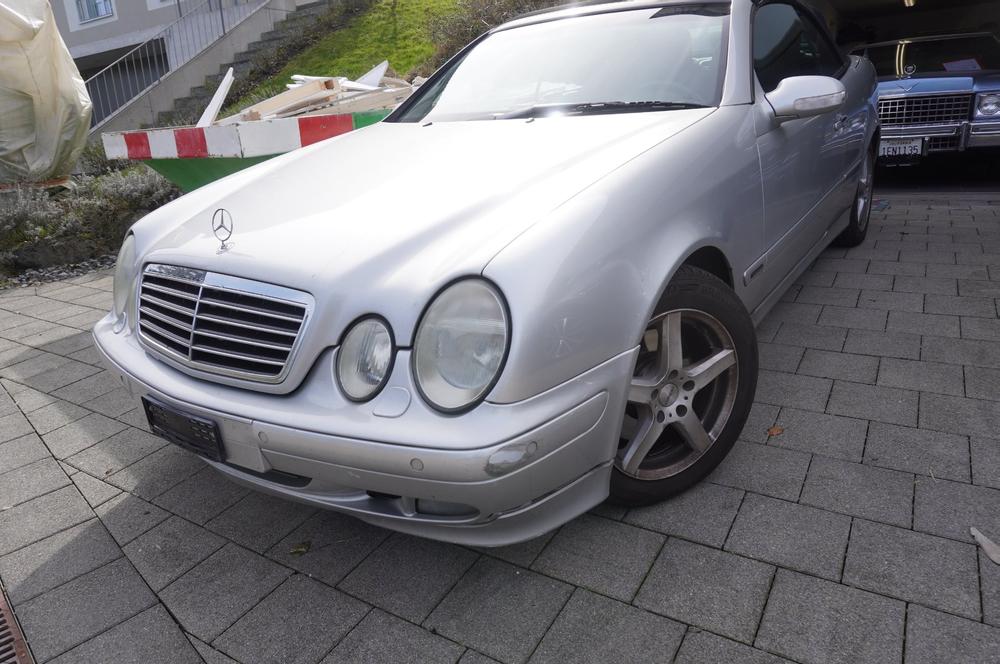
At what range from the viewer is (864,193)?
191 inches

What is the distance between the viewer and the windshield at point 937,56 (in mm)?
7070

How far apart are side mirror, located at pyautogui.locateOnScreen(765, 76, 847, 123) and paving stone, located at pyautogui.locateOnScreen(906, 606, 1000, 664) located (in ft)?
5.98

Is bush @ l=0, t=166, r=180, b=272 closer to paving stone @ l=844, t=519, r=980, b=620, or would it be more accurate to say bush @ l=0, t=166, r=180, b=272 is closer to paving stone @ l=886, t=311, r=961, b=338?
paving stone @ l=886, t=311, r=961, b=338

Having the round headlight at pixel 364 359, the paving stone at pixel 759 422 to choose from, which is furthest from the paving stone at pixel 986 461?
the round headlight at pixel 364 359

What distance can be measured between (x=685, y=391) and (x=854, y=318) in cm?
193

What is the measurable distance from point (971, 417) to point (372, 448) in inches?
89.4

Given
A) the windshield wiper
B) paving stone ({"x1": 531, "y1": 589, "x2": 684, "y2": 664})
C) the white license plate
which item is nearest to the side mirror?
the windshield wiper

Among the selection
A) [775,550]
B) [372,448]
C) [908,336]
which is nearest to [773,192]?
[908,336]

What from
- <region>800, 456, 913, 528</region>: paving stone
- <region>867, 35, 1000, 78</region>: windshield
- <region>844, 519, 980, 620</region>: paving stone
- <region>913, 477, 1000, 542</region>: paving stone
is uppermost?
<region>867, 35, 1000, 78</region>: windshield

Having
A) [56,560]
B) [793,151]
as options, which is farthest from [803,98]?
[56,560]

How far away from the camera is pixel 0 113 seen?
8172 millimetres

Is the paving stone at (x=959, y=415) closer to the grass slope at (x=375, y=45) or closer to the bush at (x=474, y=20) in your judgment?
the bush at (x=474, y=20)

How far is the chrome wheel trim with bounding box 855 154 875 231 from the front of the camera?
4.72 metres

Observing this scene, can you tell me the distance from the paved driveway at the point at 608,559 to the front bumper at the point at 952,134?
14.1 ft
